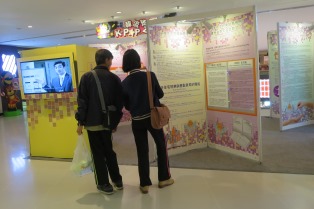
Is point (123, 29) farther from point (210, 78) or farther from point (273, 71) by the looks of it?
point (210, 78)

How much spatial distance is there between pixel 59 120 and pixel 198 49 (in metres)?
2.46

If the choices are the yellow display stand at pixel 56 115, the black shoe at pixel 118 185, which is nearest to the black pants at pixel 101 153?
the black shoe at pixel 118 185

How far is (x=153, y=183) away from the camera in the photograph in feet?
10.7

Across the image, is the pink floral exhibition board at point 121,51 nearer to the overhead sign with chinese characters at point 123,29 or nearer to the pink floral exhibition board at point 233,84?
the overhead sign with chinese characters at point 123,29

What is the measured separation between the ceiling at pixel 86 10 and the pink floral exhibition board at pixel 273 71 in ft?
2.94

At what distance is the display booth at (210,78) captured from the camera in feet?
12.0

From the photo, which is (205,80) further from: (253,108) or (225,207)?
(225,207)

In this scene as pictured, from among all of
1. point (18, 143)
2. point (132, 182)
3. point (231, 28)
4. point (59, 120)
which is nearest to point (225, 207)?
point (132, 182)

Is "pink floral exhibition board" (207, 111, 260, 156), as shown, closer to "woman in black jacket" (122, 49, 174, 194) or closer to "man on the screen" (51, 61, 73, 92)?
"woman in black jacket" (122, 49, 174, 194)

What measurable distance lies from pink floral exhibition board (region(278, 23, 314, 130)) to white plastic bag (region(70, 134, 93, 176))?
4062 millimetres

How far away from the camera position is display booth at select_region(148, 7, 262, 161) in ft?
12.0

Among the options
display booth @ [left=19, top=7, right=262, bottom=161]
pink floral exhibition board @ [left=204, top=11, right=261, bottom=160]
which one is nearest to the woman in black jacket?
display booth @ [left=19, top=7, right=262, bottom=161]

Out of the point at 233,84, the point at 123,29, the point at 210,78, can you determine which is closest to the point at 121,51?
the point at 123,29

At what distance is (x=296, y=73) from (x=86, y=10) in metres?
4.88
